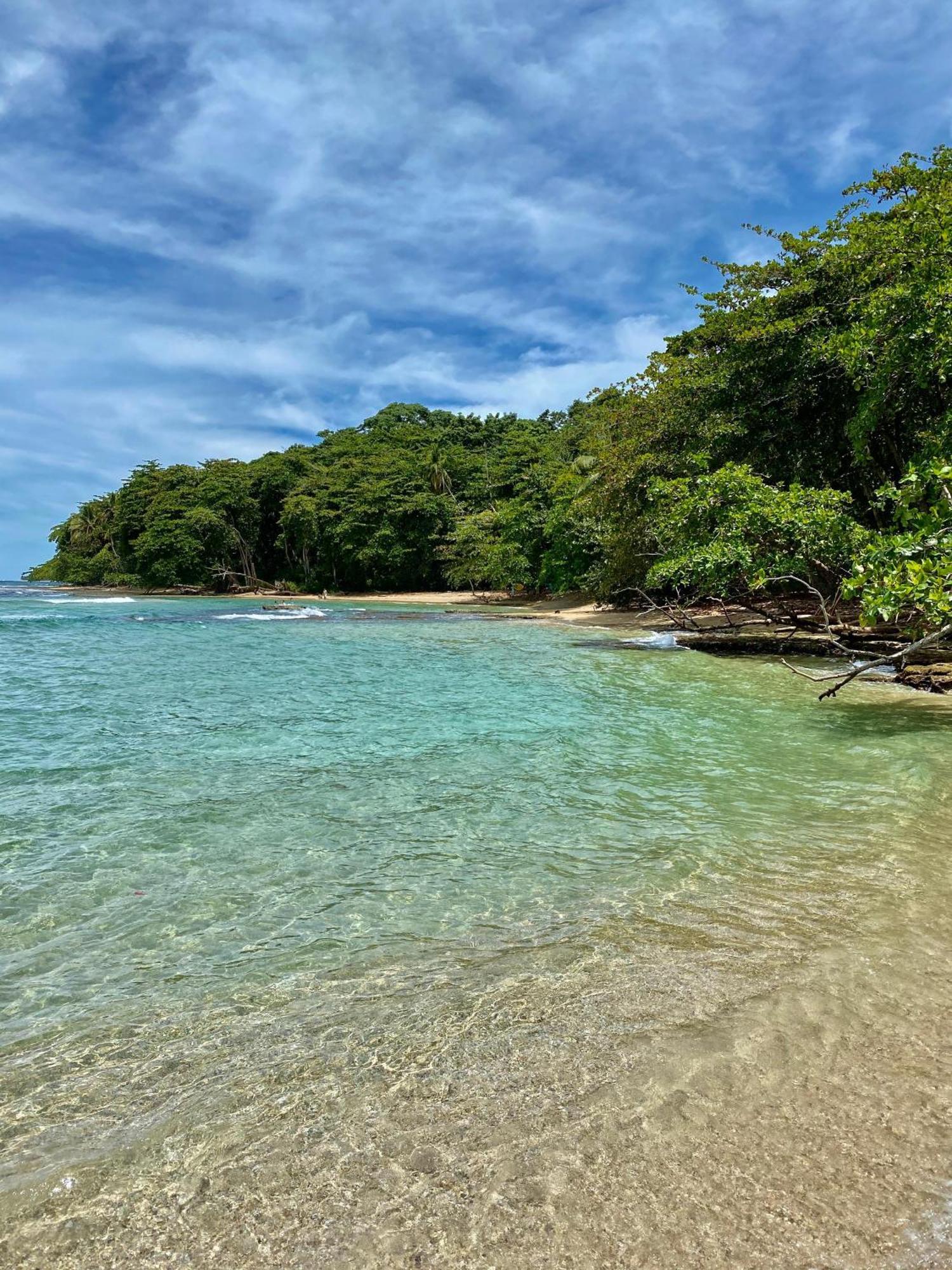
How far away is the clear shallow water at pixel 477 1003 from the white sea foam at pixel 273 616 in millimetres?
23838

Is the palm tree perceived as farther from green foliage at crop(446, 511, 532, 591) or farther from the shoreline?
the shoreline

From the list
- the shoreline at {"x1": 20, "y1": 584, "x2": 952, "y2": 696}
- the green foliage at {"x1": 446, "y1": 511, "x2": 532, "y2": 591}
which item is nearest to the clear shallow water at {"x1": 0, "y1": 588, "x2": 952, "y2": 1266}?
the shoreline at {"x1": 20, "y1": 584, "x2": 952, "y2": 696}

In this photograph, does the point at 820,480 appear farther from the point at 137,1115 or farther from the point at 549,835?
the point at 137,1115

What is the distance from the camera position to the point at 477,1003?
3.23 metres

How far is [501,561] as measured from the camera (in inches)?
1624

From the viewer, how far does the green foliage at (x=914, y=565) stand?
265 inches

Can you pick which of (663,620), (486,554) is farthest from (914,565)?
(486,554)

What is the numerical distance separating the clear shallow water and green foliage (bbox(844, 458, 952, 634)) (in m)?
1.52

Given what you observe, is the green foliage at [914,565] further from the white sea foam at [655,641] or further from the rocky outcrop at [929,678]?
the white sea foam at [655,641]

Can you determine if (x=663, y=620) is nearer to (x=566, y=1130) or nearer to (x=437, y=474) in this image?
(x=566, y=1130)

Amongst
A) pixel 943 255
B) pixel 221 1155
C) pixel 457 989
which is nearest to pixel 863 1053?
pixel 457 989

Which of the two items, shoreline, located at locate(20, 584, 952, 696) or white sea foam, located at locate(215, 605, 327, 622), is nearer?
shoreline, located at locate(20, 584, 952, 696)

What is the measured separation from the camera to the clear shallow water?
Answer: 212cm

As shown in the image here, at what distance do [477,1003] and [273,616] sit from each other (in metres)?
32.5
